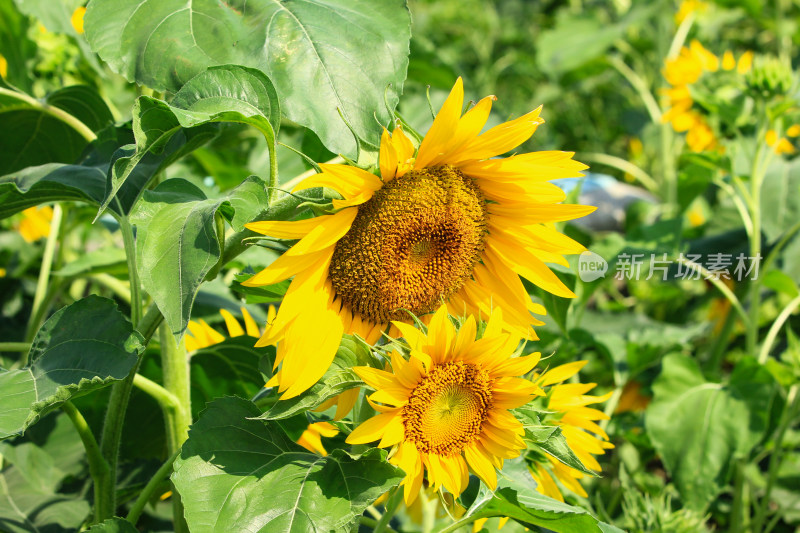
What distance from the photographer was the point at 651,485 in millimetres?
1214

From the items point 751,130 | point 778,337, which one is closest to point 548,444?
point 751,130

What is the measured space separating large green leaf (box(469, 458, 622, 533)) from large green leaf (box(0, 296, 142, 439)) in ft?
1.07

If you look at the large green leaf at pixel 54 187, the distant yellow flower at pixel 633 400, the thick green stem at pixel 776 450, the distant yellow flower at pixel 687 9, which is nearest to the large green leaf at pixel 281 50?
the large green leaf at pixel 54 187

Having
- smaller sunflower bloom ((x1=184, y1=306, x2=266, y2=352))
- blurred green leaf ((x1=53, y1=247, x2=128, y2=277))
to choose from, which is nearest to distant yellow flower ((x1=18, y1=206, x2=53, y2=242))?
blurred green leaf ((x1=53, y1=247, x2=128, y2=277))

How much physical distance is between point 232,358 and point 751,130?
1273mm

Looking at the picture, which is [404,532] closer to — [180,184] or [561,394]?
[561,394]

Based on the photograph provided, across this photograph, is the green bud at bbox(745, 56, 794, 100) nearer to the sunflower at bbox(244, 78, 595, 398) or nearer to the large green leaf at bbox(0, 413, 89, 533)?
the sunflower at bbox(244, 78, 595, 398)

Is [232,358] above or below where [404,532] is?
above

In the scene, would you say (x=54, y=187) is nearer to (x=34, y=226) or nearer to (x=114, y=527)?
(x=114, y=527)

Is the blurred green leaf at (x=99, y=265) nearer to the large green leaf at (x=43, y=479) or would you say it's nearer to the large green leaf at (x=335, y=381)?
the large green leaf at (x=43, y=479)

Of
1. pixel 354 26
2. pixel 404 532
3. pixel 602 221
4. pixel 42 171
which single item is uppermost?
pixel 354 26

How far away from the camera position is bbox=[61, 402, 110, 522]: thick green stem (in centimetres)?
75

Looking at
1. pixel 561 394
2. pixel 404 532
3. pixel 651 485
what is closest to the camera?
pixel 561 394

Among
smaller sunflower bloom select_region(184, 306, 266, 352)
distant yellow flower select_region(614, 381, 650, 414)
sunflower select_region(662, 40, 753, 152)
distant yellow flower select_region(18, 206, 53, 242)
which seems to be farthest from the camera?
sunflower select_region(662, 40, 753, 152)
